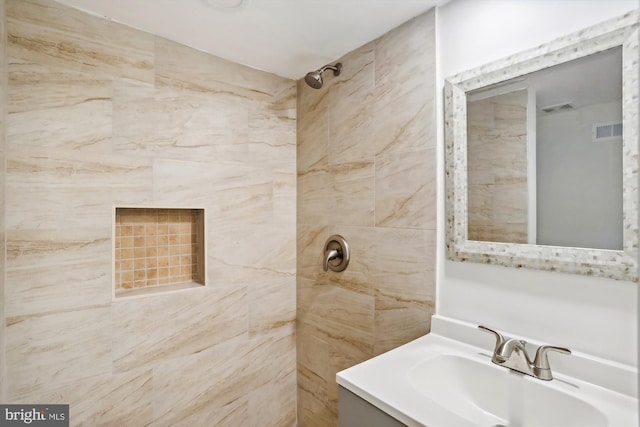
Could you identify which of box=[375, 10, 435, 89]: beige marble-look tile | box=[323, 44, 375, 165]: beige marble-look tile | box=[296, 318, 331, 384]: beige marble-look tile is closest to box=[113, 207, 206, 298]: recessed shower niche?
box=[296, 318, 331, 384]: beige marble-look tile

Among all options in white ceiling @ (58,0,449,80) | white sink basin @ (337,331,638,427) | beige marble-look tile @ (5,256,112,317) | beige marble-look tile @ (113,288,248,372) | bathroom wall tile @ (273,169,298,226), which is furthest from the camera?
bathroom wall tile @ (273,169,298,226)

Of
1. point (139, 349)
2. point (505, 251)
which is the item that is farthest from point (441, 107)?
point (139, 349)

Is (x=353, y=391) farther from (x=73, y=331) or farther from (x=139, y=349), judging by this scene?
(x=73, y=331)

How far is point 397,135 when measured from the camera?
4.56ft

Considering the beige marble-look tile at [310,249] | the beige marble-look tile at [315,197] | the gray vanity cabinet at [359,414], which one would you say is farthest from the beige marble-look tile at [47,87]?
the gray vanity cabinet at [359,414]

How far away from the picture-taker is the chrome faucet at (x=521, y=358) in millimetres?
926

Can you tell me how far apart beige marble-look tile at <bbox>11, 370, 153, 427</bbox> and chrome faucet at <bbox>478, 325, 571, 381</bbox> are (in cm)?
138

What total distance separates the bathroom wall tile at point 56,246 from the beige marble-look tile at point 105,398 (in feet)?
1.52

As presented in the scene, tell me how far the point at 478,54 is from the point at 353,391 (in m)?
1.17

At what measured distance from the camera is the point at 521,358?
958 mm

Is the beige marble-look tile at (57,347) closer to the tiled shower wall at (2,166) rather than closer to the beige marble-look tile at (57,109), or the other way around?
the tiled shower wall at (2,166)

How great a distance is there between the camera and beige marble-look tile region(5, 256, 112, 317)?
116cm

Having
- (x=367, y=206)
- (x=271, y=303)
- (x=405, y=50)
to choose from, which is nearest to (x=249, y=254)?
(x=271, y=303)

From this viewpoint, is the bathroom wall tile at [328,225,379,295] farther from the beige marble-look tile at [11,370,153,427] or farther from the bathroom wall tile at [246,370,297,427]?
the beige marble-look tile at [11,370,153,427]
